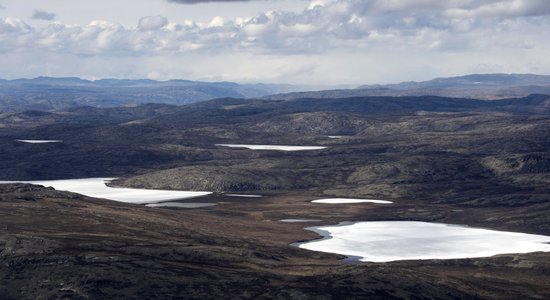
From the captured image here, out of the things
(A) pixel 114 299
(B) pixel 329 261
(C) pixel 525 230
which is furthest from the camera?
A: (C) pixel 525 230

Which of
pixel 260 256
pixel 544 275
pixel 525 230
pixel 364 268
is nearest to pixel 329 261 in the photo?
pixel 260 256

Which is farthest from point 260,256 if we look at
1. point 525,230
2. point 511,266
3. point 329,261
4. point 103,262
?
point 525,230

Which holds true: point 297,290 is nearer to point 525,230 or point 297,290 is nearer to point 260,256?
point 260,256

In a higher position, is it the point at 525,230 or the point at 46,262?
the point at 46,262

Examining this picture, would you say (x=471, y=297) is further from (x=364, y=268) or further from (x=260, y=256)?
(x=260, y=256)

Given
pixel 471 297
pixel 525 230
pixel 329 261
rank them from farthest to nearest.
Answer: pixel 525 230 < pixel 329 261 < pixel 471 297

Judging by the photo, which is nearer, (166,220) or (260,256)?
(260,256)
